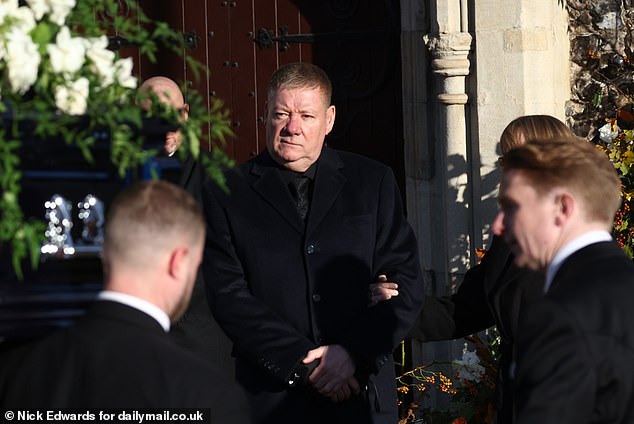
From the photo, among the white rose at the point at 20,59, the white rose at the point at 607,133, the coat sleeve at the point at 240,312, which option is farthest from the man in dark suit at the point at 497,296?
the white rose at the point at 20,59

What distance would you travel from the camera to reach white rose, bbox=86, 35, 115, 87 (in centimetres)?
259

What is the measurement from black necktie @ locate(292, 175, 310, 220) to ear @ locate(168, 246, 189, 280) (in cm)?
188

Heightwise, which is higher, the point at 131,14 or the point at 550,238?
the point at 131,14

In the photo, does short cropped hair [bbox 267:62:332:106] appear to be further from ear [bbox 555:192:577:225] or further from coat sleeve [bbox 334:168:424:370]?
ear [bbox 555:192:577:225]

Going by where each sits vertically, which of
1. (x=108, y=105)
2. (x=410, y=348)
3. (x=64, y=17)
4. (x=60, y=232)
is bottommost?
(x=410, y=348)

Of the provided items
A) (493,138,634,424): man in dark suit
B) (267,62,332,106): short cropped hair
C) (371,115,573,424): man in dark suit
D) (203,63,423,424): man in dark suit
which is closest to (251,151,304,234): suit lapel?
(203,63,423,424): man in dark suit

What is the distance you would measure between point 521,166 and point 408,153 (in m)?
3.24

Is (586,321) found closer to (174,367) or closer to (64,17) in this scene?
(174,367)

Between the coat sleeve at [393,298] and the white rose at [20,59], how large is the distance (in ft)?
6.21

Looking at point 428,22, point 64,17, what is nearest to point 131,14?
point 428,22

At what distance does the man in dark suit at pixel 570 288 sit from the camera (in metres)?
2.58

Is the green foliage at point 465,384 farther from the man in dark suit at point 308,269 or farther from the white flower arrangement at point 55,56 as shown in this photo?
the white flower arrangement at point 55,56

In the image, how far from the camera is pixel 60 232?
2.59 meters

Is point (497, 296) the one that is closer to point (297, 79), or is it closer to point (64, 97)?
point (297, 79)
